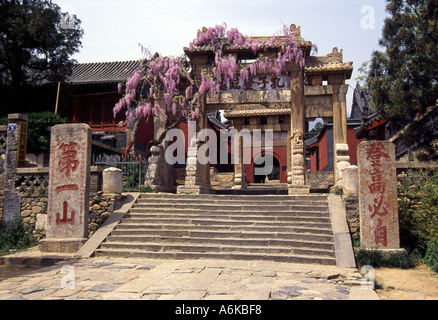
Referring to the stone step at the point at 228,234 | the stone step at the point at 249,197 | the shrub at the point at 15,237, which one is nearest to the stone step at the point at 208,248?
the stone step at the point at 228,234

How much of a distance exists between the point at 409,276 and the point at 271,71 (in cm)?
789

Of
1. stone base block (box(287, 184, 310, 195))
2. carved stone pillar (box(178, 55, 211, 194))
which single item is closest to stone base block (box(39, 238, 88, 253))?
carved stone pillar (box(178, 55, 211, 194))

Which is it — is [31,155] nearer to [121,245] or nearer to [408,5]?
[121,245]

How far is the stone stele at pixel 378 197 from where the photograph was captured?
7445 mm

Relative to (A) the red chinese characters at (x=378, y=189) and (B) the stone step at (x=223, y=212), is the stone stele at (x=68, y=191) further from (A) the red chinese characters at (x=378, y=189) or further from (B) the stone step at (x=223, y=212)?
(A) the red chinese characters at (x=378, y=189)

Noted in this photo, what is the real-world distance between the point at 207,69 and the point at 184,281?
28.9ft

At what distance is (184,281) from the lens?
552cm

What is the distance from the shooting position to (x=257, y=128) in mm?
18766

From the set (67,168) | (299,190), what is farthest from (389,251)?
(67,168)

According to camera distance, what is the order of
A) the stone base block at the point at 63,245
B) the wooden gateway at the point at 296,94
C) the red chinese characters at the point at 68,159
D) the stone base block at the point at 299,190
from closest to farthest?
the stone base block at the point at 63,245, the red chinese characters at the point at 68,159, the stone base block at the point at 299,190, the wooden gateway at the point at 296,94

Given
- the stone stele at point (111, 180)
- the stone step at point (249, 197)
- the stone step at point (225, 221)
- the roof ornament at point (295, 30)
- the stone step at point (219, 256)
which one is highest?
the roof ornament at point (295, 30)

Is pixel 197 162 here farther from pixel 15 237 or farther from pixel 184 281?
pixel 184 281

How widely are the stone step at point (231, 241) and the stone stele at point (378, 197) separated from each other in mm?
850

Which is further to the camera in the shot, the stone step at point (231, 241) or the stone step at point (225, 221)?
the stone step at point (225, 221)
